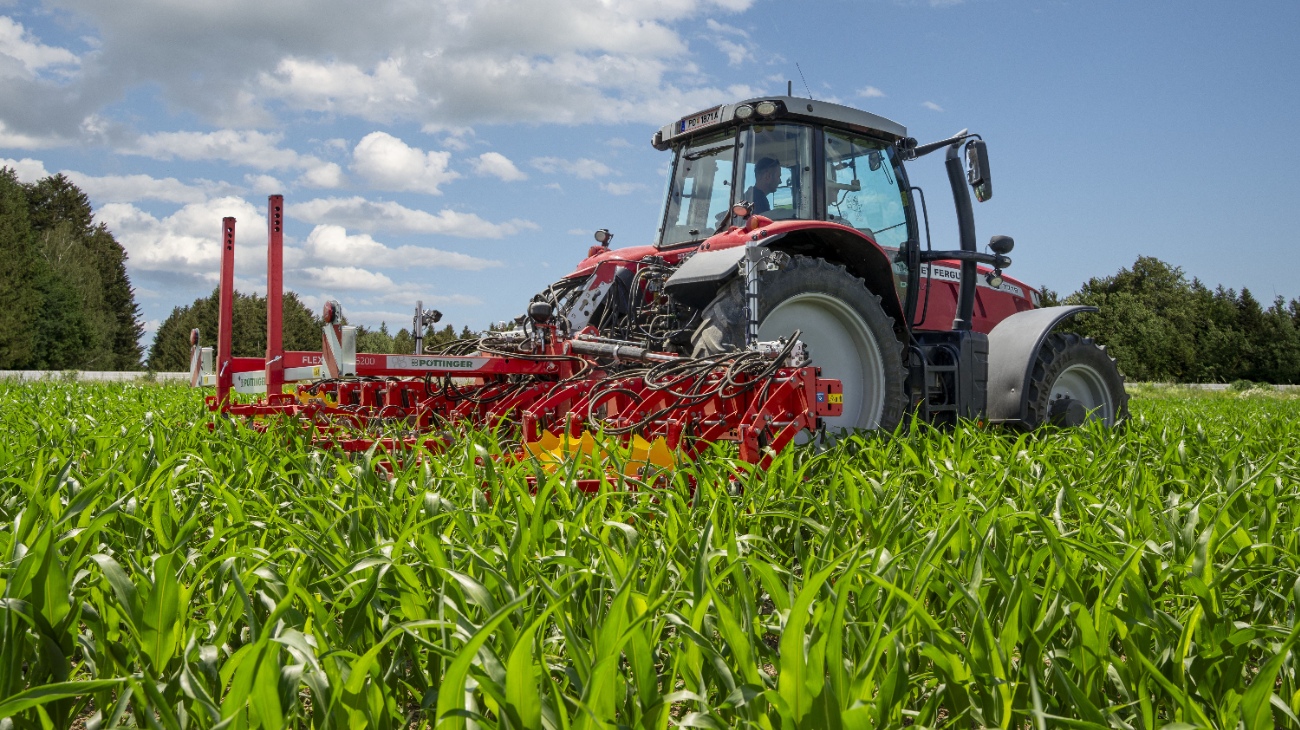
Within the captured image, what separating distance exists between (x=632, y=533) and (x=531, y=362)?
2789 mm

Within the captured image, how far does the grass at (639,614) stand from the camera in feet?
4.50

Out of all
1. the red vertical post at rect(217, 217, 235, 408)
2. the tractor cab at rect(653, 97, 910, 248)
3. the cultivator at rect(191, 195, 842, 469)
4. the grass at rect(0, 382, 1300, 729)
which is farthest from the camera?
the tractor cab at rect(653, 97, 910, 248)

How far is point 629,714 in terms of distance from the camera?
4.72 feet

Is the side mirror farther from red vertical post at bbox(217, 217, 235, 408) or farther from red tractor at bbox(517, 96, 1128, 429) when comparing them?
red vertical post at bbox(217, 217, 235, 408)

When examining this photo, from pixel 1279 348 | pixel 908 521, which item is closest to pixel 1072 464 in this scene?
pixel 908 521

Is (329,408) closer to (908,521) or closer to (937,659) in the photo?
(908,521)

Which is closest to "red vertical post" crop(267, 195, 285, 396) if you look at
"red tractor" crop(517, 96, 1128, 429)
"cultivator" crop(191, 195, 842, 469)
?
"cultivator" crop(191, 195, 842, 469)

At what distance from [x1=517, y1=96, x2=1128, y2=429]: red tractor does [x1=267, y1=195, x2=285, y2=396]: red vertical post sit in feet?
4.40

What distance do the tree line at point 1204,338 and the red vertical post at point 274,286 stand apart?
1192 inches

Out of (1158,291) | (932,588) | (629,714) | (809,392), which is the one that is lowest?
(629,714)

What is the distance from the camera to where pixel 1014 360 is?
19.5 ft

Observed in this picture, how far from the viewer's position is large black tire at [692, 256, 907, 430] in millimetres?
4473

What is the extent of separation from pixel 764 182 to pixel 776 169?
0.38 ft

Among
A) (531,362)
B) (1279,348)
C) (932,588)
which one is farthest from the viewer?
(1279,348)
